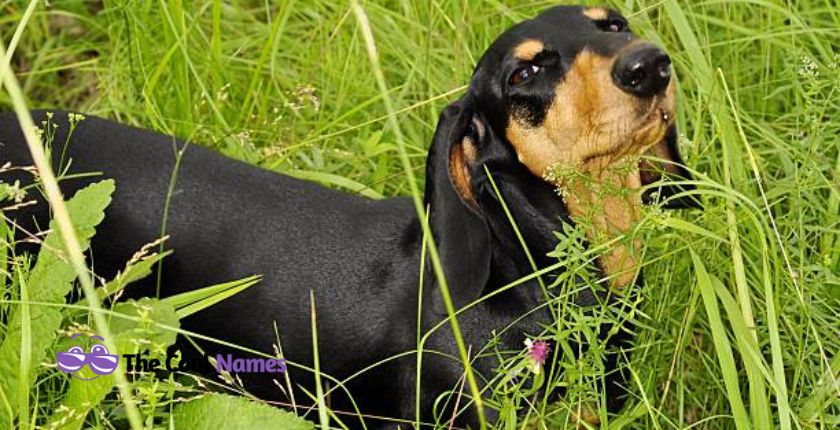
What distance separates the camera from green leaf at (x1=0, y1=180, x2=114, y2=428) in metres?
2.65

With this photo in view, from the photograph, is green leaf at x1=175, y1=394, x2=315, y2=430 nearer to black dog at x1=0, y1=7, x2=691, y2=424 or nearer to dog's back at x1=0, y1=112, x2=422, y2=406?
black dog at x1=0, y1=7, x2=691, y2=424

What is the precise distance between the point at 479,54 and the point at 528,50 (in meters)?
1.02

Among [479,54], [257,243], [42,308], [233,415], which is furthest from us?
[479,54]

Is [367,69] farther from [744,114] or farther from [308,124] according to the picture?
[744,114]

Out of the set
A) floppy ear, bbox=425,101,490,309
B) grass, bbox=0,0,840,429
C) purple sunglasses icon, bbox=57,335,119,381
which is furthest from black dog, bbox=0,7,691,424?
purple sunglasses icon, bbox=57,335,119,381

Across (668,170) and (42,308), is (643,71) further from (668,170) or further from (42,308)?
(42,308)

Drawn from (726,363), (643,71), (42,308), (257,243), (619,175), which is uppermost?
(643,71)

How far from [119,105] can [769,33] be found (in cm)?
193

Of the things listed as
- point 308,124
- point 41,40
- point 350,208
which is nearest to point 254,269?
point 350,208

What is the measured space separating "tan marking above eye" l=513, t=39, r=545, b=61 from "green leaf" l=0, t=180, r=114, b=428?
3.11 ft

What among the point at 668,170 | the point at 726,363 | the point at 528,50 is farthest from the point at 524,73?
the point at 726,363

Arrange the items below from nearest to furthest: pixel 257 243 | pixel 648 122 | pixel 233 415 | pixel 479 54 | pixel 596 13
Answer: pixel 233 415 → pixel 648 122 → pixel 596 13 → pixel 257 243 → pixel 479 54

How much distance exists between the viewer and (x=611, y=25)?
10.4 ft

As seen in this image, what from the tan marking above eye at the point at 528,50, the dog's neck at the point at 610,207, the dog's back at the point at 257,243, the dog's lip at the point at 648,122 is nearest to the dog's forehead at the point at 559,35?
the tan marking above eye at the point at 528,50
